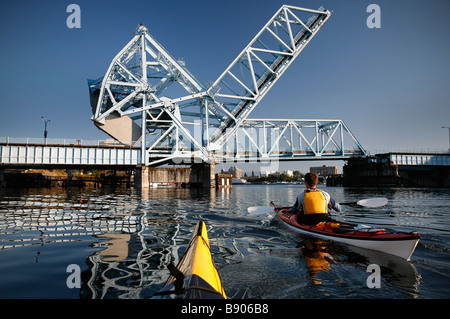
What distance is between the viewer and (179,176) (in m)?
40.2

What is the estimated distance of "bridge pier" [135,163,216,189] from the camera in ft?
121

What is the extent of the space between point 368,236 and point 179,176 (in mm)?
37010

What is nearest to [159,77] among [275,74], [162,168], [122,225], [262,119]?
[162,168]

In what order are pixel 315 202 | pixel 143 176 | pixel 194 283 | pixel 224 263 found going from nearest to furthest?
pixel 194 283
pixel 224 263
pixel 315 202
pixel 143 176

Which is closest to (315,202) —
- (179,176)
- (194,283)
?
(194,283)

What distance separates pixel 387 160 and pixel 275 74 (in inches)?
1436

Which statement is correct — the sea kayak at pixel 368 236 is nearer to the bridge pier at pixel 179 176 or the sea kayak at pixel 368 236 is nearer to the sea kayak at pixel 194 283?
the sea kayak at pixel 194 283

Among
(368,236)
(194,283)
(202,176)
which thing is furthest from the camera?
(202,176)

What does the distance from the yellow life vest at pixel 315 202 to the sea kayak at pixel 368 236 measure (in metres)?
0.36

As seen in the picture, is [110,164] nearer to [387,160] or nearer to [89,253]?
[89,253]

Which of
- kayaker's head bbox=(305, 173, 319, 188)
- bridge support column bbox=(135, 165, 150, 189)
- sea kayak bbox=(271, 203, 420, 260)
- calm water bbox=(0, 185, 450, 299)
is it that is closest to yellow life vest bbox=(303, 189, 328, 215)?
kayaker's head bbox=(305, 173, 319, 188)

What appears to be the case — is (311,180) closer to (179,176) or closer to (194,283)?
(194,283)

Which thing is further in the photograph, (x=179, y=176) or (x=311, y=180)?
(x=179, y=176)

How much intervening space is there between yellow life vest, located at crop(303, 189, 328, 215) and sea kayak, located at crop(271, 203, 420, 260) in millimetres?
365
